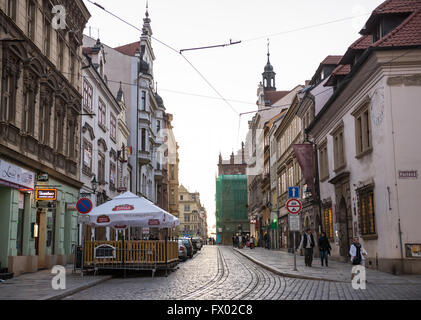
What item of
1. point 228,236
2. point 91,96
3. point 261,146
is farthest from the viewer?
point 228,236

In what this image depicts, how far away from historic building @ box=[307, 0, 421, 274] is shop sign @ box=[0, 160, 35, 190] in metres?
13.2

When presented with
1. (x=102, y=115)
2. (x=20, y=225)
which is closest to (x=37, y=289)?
(x=20, y=225)

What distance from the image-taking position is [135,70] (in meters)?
50.4

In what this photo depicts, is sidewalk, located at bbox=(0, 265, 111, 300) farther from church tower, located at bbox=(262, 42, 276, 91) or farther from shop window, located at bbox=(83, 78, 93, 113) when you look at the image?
church tower, located at bbox=(262, 42, 276, 91)

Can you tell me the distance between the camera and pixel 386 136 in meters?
19.6

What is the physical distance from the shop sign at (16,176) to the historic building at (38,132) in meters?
0.03

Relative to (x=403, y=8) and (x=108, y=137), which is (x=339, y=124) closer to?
(x=403, y=8)

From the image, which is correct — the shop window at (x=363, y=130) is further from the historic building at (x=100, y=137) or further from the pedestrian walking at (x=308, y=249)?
the historic building at (x=100, y=137)

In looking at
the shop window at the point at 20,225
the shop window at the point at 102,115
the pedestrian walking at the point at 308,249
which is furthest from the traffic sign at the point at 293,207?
the shop window at the point at 102,115

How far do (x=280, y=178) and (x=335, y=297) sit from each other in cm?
3862

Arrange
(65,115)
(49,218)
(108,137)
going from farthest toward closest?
(108,137)
(65,115)
(49,218)
